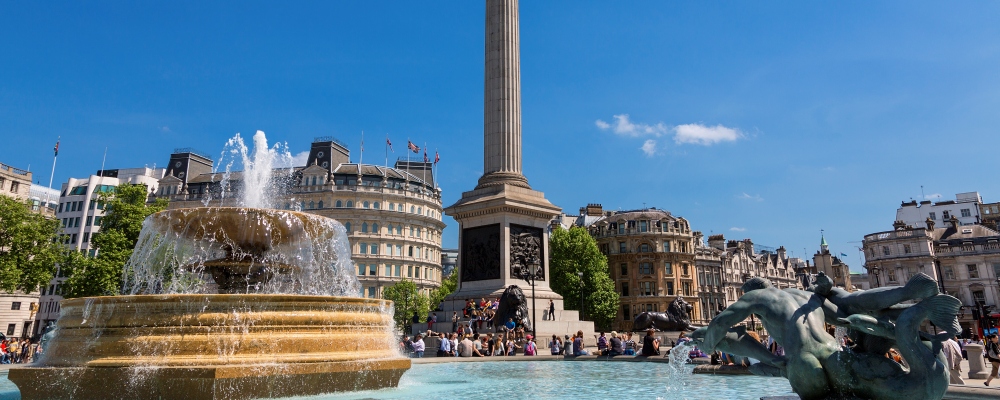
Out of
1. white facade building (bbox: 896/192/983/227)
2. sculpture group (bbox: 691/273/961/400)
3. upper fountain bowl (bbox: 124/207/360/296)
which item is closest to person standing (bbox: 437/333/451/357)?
upper fountain bowl (bbox: 124/207/360/296)

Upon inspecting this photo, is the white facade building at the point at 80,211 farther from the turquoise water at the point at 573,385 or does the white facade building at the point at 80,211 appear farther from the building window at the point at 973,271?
the building window at the point at 973,271

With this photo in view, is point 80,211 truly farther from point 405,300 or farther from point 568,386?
point 568,386

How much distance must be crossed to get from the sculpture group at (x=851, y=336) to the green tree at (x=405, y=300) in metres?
57.9

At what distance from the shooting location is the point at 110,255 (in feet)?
119

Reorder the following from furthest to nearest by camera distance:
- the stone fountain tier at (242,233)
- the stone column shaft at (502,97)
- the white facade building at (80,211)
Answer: the white facade building at (80,211), the stone column shaft at (502,97), the stone fountain tier at (242,233)

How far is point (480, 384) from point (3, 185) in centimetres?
6616

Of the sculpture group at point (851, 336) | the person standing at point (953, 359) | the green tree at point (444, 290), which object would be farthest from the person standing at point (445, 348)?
the green tree at point (444, 290)

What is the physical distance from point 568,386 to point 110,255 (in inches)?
1400

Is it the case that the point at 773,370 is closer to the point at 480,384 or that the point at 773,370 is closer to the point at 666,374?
the point at 480,384

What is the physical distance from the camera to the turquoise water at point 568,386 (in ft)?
27.5

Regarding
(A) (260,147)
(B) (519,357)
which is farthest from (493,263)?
(A) (260,147)

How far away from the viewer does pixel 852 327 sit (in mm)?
5152

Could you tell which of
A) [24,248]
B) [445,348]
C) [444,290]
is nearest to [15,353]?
[24,248]

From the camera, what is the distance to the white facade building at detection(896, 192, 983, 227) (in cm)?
8375
